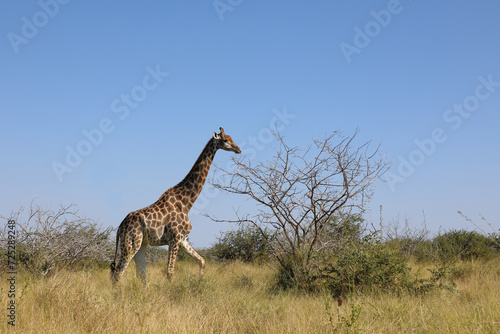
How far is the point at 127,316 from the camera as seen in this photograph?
16.1ft

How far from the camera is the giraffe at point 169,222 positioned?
8148 mm

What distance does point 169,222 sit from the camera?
8492 millimetres

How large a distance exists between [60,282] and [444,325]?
5.04 meters

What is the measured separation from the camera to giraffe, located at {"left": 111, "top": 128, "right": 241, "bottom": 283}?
815 cm

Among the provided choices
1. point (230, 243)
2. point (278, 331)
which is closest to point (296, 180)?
point (278, 331)

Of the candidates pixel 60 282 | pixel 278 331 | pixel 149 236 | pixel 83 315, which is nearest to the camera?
pixel 278 331

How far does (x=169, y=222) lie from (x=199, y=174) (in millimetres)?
1207

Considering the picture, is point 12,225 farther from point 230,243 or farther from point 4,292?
point 230,243

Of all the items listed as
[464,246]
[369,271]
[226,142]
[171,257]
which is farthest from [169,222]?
[464,246]

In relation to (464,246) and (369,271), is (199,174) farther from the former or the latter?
(464,246)

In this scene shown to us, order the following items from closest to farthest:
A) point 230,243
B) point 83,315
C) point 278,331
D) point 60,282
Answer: point 278,331 → point 83,315 → point 60,282 → point 230,243

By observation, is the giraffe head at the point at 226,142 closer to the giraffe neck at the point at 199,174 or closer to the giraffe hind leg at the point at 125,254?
the giraffe neck at the point at 199,174

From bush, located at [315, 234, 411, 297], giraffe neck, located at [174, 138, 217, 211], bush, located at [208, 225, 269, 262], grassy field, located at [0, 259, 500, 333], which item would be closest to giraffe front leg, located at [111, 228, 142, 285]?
grassy field, located at [0, 259, 500, 333]

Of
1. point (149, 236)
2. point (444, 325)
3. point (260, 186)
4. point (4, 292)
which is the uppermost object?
point (260, 186)
